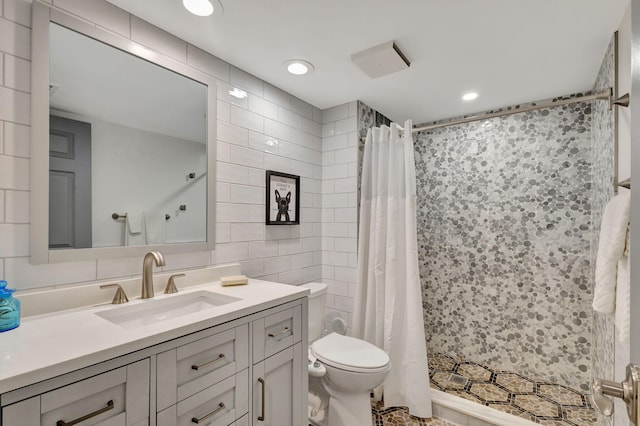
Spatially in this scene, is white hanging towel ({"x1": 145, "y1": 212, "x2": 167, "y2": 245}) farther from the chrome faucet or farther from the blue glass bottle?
the blue glass bottle

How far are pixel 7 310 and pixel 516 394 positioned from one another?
2.88m

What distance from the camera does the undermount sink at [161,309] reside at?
4.08ft

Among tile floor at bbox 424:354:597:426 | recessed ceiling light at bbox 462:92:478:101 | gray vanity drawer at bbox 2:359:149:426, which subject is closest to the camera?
gray vanity drawer at bbox 2:359:149:426

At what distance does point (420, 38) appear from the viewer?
1589 millimetres

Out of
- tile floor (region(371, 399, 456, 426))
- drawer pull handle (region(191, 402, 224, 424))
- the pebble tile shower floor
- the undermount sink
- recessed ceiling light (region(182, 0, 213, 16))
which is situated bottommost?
tile floor (region(371, 399, 456, 426))

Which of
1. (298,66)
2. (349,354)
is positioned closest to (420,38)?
(298,66)

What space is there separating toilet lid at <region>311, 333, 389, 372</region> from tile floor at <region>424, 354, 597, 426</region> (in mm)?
547

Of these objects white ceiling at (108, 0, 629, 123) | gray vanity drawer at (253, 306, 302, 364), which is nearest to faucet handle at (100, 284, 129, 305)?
gray vanity drawer at (253, 306, 302, 364)

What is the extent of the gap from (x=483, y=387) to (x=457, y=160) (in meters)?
1.85

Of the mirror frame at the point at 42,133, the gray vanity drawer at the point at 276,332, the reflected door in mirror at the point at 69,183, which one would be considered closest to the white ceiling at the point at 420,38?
the mirror frame at the point at 42,133

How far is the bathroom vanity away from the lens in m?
0.77

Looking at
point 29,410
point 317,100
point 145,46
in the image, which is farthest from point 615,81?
point 29,410

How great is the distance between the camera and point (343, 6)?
1.37m

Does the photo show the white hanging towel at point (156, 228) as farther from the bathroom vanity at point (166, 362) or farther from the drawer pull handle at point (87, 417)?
the drawer pull handle at point (87, 417)
